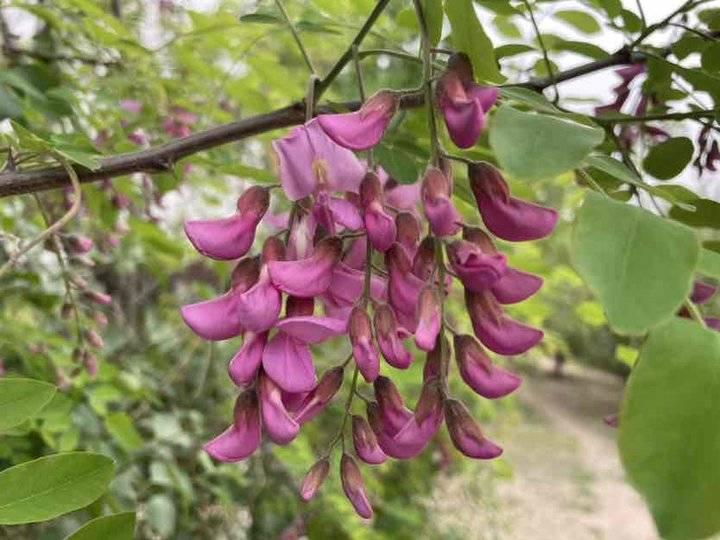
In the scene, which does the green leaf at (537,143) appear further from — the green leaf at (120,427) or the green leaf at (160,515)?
the green leaf at (160,515)

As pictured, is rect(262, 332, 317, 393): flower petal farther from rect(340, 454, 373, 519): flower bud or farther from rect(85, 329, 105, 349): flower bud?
rect(85, 329, 105, 349): flower bud

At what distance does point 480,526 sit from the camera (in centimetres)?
273

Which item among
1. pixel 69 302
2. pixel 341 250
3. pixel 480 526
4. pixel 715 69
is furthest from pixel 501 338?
pixel 480 526

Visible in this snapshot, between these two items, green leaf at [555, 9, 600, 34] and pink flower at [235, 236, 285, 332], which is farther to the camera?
green leaf at [555, 9, 600, 34]

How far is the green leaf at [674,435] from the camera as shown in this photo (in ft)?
0.74

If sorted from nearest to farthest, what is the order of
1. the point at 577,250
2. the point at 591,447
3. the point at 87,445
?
the point at 577,250 → the point at 87,445 → the point at 591,447

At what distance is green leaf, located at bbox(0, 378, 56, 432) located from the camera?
0.38 metres

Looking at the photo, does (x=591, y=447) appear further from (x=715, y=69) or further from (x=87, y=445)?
(x=715, y=69)

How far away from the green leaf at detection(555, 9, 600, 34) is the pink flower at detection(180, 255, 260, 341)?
0.46 metres

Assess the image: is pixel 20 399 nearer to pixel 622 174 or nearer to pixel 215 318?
pixel 215 318

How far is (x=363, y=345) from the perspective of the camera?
35cm

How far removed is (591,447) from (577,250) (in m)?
5.11

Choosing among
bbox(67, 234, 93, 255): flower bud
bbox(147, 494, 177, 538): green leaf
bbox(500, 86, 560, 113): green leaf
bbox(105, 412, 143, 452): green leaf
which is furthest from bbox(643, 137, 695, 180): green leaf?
bbox(147, 494, 177, 538): green leaf

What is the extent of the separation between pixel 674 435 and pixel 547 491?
4.05m
